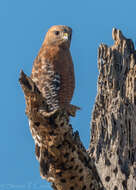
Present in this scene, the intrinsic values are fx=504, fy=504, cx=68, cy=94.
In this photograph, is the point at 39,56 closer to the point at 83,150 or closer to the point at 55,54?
the point at 55,54

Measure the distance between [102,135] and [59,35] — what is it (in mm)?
4290

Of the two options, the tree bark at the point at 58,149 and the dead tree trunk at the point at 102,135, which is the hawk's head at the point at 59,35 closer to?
the dead tree trunk at the point at 102,135

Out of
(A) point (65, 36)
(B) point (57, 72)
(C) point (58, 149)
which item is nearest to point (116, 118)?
(A) point (65, 36)

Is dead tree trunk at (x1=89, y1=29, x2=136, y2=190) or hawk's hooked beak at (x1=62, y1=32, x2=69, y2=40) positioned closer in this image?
hawk's hooked beak at (x1=62, y1=32, x2=69, y2=40)

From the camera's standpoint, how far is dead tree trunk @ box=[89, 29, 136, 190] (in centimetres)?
1434

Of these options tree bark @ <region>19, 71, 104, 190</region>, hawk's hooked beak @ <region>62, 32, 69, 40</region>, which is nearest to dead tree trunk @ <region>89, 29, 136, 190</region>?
hawk's hooked beak @ <region>62, 32, 69, 40</region>

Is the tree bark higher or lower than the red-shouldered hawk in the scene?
lower

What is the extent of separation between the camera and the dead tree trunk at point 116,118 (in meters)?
14.3

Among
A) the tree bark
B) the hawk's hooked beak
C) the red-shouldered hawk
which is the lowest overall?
the tree bark

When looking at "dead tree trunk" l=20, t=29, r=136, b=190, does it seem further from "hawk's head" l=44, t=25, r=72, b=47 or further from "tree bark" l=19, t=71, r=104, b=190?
"hawk's head" l=44, t=25, r=72, b=47

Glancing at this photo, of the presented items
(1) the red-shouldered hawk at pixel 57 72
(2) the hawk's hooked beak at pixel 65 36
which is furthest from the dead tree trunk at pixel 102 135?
(2) the hawk's hooked beak at pixel 65 36

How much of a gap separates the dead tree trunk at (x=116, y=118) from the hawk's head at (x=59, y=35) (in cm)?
398

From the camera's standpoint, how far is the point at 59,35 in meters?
11.6

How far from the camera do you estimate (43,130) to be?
8.46 metres
